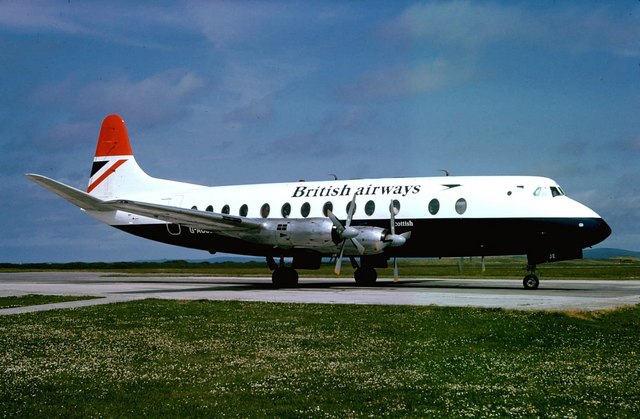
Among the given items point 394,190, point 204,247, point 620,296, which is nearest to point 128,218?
point 204,247

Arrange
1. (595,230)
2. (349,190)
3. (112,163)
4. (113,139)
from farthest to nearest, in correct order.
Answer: (113,139), (112,163), (349,190), (595,230)

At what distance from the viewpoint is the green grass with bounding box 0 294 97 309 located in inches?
917

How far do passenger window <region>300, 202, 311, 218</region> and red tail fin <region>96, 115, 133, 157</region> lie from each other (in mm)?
12980

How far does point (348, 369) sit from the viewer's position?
1096 centimetres

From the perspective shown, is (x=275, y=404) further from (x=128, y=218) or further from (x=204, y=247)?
(x=128, y=218)

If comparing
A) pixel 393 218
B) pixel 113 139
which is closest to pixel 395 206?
pixel 393 218

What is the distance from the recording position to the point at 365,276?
112 ft

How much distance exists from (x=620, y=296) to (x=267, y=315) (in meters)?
13.7

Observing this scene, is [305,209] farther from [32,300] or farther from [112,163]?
[112,163]

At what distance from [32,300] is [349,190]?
1454cm

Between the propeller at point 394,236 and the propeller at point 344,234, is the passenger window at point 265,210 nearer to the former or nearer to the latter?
the propeller at point 344,234

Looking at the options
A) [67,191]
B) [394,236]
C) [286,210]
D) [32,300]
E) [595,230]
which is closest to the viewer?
[32,300]

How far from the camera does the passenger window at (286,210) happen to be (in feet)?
109

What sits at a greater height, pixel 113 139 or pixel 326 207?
pixel 113 139
